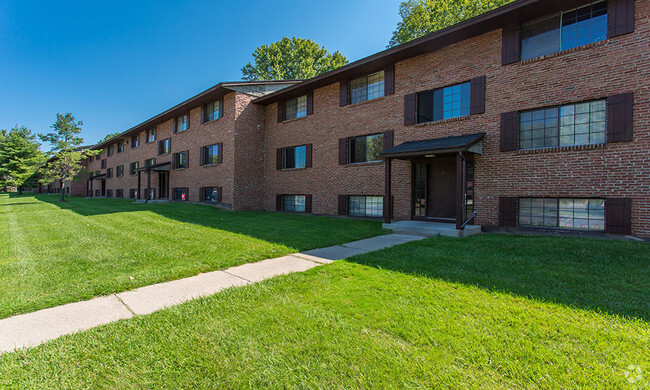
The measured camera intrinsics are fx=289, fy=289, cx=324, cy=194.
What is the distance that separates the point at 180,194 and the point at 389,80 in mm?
17030

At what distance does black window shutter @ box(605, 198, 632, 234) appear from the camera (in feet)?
23.8

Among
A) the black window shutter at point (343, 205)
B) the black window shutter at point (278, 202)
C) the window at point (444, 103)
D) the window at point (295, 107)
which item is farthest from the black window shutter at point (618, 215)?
the black window shutter at point (278, 202)

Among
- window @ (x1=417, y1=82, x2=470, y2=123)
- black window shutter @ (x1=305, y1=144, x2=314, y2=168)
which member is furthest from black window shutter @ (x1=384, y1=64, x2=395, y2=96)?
black window shutter @ (x1=305, y1=144, x2=314, y2=168)

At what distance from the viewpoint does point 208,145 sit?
1855cm

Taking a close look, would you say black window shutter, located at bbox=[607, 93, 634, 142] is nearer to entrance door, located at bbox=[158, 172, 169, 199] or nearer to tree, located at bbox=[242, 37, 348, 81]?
entrance door, located at bbox=[158, 172, 169, 199]

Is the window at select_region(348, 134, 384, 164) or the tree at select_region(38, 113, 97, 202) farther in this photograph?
the tree at select_region(38, 113, 97, 202)

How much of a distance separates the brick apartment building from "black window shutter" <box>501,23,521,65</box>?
0.12ft

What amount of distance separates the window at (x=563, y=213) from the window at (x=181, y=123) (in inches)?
808

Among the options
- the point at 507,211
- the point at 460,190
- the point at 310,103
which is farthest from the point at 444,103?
the point at 310,103

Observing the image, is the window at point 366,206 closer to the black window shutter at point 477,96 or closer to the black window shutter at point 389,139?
the black window shutter at point 389,139

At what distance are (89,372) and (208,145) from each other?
17.9 meters

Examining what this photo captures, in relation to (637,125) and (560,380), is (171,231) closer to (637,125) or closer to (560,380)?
(560,380)

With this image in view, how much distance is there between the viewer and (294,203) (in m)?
15.9

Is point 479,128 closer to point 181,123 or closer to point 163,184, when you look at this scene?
point 181,123
